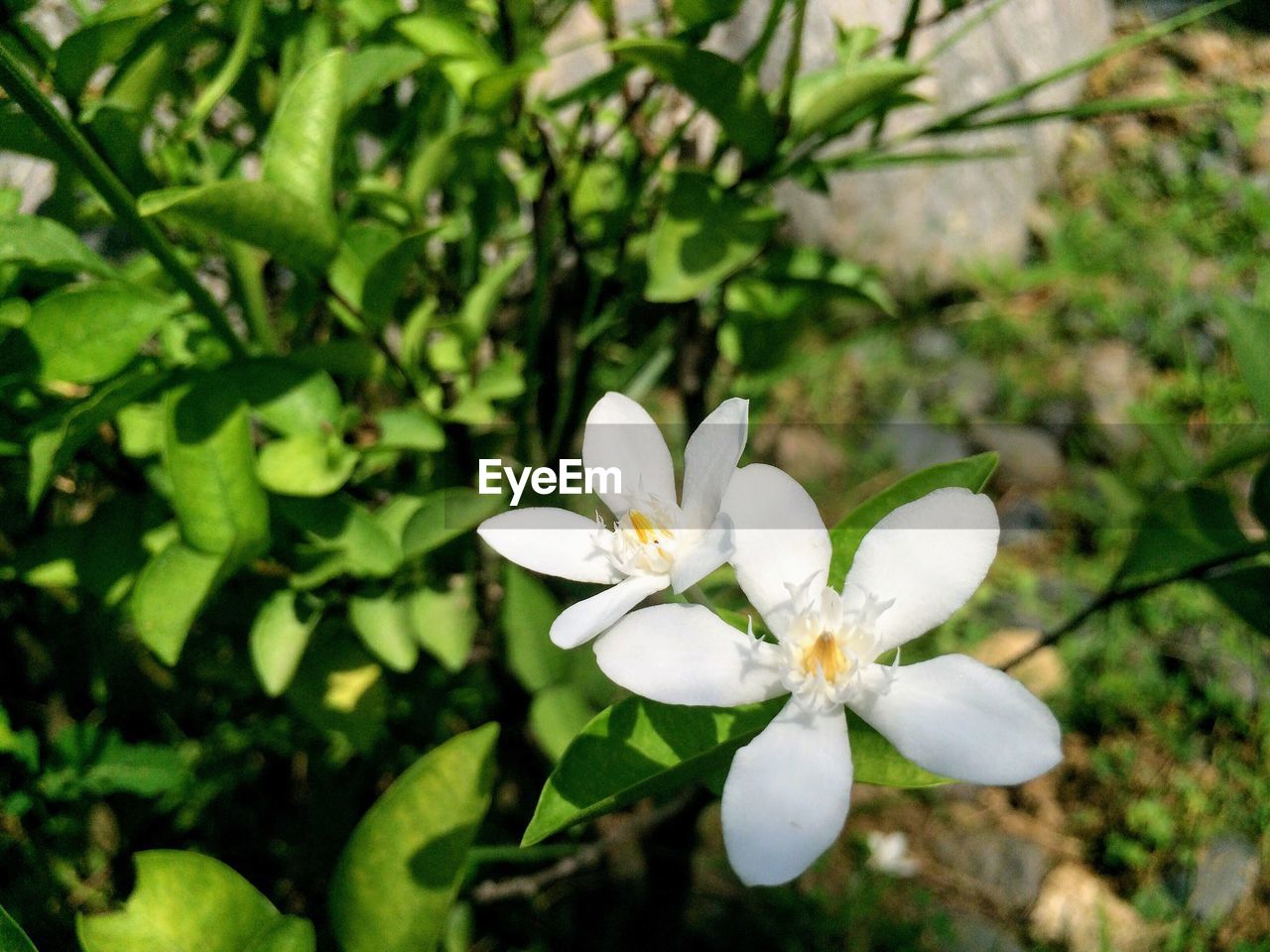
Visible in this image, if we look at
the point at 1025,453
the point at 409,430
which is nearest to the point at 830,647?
the point at 409,430

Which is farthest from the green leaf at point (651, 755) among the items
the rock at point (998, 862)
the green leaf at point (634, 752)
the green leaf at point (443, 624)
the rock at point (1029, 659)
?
the rock at point (1029, 659)

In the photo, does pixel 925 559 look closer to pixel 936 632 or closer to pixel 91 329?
pixel 91 329

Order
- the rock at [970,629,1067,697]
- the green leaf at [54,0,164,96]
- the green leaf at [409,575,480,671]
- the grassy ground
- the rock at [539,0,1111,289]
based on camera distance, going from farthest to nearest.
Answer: the rock at [539,0,1111,289] < the rock at [970,629,1067,697] < the grassy ground < the green leaf at [409,575,480,671] < the green leaf at [54,0,164,96]

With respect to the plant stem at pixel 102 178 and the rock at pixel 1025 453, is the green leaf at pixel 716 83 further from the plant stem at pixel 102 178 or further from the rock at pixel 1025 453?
the rock at pixel 1025 453

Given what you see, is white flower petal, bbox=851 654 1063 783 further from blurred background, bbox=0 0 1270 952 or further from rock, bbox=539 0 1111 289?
rock, bbox=539 0 1111 289

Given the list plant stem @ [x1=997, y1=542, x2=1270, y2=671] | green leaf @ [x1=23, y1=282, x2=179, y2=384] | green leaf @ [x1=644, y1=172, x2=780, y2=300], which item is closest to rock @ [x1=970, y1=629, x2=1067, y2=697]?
plant stem @ [x1=997, y1=542, x2=1270, y2=671]

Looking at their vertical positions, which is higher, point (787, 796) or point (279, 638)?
point (787, 796)
